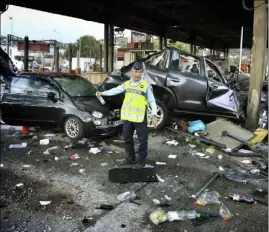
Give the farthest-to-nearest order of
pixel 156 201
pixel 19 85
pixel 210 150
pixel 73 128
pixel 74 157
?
pixel 19 85, pixel 73 128, pixel 210 150, pixel 74 157, pixel 156 201

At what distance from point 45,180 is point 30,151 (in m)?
1.80

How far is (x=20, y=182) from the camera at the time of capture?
17.1ft

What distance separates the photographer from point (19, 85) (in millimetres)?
8375

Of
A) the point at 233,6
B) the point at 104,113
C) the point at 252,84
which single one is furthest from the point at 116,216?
the point at 233,6

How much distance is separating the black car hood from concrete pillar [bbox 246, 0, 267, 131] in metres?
3.82

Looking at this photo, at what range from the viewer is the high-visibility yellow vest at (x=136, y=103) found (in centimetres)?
562

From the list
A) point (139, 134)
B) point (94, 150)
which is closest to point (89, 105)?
point (94, 150)

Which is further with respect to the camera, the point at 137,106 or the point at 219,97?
the point at 219,97

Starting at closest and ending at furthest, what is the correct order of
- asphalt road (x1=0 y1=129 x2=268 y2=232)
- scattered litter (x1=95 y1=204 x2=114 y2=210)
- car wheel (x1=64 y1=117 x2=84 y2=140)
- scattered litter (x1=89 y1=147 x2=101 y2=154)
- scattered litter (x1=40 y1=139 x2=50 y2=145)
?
asphalt road (x1=0 y1=129 x2=268 y2=232) < scattered litter (x1=95 y1=204 x2=114 y2=210) < scattered litter (x1=89 y1=147 x2=101 y2=154) < car wheel (x1=64 y1=117 x2=84 y2=140) < scattered litter (x1=40 y1=139 x2=50 y2=145)

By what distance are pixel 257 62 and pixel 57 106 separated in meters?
5.23

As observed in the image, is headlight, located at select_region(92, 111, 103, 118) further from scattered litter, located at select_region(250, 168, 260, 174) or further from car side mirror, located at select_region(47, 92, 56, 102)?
scattered litter, located at select_region(250, 168, 260, 174)

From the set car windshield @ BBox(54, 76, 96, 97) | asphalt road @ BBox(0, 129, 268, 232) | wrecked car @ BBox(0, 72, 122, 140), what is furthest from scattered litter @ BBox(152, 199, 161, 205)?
car windshield @ BBox(54, 76, 96, 97)

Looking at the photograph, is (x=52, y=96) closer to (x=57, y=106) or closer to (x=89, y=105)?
(x=57, y=106)

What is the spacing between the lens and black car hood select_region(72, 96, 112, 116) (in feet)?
24.8
